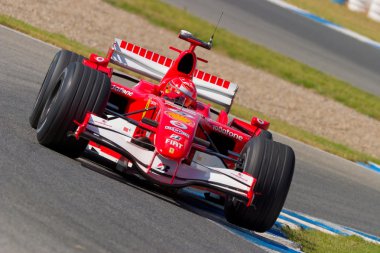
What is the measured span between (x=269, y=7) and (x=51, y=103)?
68.2ft

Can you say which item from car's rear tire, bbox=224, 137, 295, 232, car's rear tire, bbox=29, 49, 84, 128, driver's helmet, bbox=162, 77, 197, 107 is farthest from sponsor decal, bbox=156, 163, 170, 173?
driver's helmet, bbox=162, 77, 197, 107

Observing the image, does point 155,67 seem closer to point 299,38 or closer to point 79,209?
point 79,209

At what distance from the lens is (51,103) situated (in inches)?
362

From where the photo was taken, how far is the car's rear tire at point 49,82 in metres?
9.54

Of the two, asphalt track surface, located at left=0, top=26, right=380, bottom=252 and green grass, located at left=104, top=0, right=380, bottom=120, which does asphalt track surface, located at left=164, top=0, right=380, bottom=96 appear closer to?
green grass, located at left=104, top=0, right=380, bottom=120

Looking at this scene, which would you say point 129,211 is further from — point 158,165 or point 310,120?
point 310,120

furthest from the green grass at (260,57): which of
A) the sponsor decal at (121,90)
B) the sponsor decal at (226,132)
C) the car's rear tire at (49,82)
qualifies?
the sponsor decal at (121,90)

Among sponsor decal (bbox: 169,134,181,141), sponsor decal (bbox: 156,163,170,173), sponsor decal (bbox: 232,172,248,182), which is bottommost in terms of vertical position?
sponsor decal (bbox: 156,163,170,173)

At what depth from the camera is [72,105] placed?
8.69m

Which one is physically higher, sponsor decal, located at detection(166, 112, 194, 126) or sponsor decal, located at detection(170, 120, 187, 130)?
sponsor decal, located at detection(166, 112, 194, 126)

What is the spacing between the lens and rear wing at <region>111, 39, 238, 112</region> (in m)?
11.4

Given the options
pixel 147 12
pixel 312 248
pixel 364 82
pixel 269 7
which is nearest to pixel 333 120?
pixel 364 82

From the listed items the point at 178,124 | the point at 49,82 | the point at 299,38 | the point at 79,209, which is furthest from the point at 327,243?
the point at 299,38

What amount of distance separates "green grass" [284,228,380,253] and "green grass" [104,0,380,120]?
469 inches
